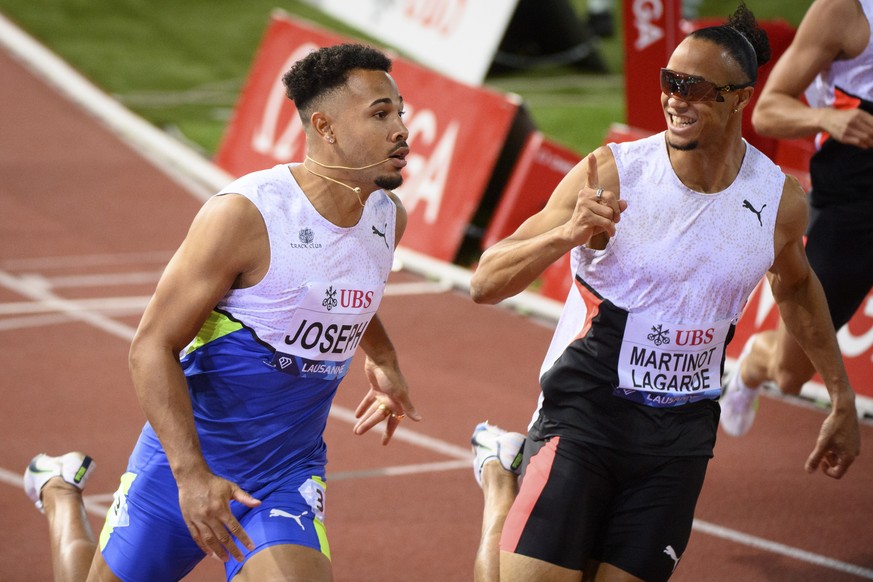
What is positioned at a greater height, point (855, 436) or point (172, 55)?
point (855, 436)

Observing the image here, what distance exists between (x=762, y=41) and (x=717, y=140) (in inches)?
18.6

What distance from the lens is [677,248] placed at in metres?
3.98

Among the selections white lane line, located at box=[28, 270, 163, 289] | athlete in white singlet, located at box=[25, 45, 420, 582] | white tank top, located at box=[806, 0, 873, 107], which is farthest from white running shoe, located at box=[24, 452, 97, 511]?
white lane line, located at box=[28, 270, 163, 289]

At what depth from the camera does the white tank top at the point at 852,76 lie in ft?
17.5

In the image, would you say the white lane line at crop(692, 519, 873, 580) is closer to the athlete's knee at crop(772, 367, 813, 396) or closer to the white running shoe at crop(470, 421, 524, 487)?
the athlete's knee at crop(772, 367, 813, 396)

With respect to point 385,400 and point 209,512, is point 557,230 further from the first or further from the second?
point 209,512

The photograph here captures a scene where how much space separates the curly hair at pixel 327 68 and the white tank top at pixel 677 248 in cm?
84

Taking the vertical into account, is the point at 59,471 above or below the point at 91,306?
above

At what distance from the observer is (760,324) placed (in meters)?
7.72

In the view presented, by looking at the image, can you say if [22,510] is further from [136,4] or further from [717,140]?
[136,4]

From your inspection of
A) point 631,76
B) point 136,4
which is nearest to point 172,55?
point 136,4

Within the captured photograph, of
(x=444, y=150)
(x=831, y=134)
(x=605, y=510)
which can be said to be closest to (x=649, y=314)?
(x=605, y=510)

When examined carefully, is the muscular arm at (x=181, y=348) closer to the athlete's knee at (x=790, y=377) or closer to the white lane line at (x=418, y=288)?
the athlete's knee at (x=790, y=377)

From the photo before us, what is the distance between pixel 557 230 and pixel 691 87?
25.0 inches
